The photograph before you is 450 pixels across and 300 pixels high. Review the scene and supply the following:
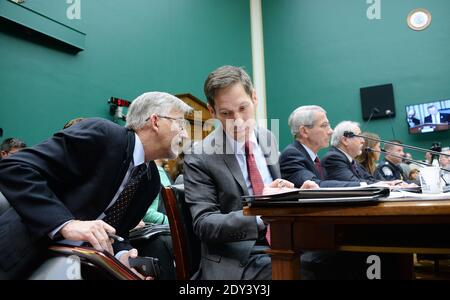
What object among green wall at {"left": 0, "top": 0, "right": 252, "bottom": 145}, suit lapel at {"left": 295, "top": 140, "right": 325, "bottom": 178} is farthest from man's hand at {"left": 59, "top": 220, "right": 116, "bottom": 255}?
green wall at {"left": 0, "top": 0, "right": 252, "bottom": 145}

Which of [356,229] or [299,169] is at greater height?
[299,169]

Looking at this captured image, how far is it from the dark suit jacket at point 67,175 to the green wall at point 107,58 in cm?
259

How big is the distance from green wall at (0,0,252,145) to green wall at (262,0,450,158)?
1.02 meters

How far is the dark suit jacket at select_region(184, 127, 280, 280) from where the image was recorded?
1135 mm

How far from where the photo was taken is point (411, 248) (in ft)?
2.69

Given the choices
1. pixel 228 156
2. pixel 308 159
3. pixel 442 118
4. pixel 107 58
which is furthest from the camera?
pixel 442 118

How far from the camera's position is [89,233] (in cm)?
101

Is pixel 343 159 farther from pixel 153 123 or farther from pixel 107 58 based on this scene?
pixel 107 58

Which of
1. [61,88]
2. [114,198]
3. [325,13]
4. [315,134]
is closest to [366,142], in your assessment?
[315,134]

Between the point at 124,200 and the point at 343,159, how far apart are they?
2.01 m

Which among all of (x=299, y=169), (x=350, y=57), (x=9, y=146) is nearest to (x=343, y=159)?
(x=299, y=169)
